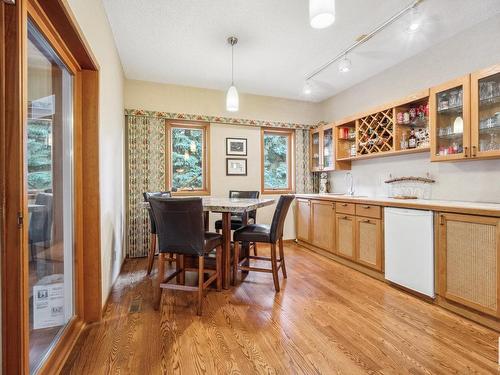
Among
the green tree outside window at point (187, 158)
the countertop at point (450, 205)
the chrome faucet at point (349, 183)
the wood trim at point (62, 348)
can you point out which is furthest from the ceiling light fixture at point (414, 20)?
the wood trim at point (62, 348)

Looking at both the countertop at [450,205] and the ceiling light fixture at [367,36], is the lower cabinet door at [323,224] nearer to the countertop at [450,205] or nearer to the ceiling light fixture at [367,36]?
the countertop at [450,205]

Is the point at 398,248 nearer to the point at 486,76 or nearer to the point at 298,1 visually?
the point at 486,76

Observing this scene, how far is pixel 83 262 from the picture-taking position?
1.95 metres

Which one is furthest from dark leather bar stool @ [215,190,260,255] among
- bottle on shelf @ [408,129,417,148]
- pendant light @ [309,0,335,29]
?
pendant light @ [309,0,335,29]

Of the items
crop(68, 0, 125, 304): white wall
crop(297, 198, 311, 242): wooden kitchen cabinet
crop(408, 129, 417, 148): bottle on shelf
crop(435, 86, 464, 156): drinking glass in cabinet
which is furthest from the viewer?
crop(297, 198, 311, 242): wooden kitchen cabinet

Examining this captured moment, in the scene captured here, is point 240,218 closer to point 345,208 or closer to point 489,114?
point 345,208

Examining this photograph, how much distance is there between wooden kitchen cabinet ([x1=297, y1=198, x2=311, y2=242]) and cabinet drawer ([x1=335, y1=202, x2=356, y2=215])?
0.70 meters

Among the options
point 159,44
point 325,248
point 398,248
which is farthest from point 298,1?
point 325,248

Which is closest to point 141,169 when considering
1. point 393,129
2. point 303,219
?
point 303,219

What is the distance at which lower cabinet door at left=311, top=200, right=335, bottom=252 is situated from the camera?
3635 mm

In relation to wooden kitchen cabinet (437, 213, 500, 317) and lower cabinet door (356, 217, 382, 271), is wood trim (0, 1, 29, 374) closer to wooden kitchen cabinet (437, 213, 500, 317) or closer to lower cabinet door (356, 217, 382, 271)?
wooden kitchen cabinet (437, 213, 500, 317)

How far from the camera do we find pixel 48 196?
152 cm

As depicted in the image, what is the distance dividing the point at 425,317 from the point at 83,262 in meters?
2.72

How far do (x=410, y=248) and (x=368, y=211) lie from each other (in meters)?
0.65
